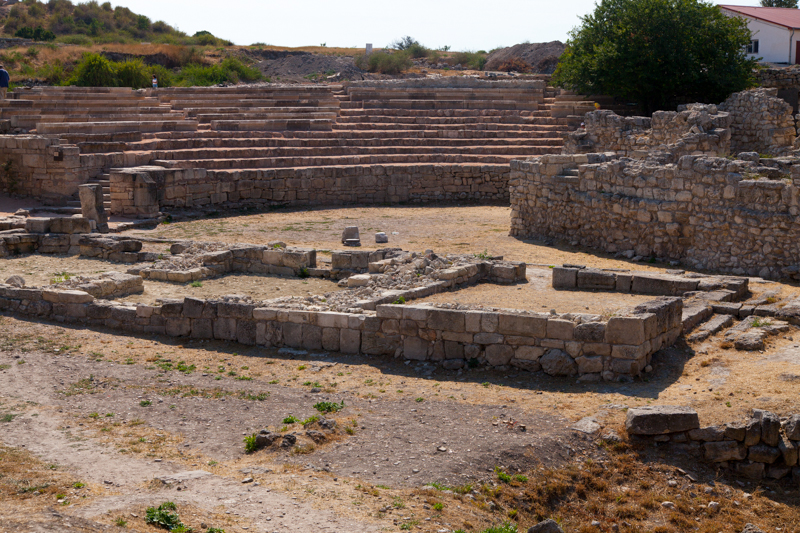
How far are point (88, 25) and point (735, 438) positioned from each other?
51.4m

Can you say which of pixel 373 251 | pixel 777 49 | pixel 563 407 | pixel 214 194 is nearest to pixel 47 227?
pixel 214 194

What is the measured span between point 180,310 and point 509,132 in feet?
57.3

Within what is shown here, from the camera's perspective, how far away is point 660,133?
889 inches

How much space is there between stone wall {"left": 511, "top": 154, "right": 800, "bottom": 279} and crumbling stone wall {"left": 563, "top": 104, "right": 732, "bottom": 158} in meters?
Answer: 2.93

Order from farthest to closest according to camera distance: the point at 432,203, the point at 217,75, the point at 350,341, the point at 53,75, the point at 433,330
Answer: the point at 217,75
the point at 53,75
the point at 432,203
the point at 350,341
the point at 433,330

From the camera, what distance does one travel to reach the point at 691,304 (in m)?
11.8

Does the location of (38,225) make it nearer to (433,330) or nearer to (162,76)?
(433,330)

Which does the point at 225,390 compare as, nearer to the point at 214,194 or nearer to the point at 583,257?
the point at 583,257

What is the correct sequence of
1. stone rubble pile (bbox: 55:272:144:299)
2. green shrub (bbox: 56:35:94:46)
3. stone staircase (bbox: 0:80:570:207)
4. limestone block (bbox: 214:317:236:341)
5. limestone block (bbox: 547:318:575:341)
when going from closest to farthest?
limestone block (bbox: 547:318:575:341) → limestone block (bbox: 214:317:236:341) → stone rubble pile (bbox: 55:272:144:299) → stone staircase (bbox: 0:80:570:207) → green shrub (bbox: 56:35:94:46)

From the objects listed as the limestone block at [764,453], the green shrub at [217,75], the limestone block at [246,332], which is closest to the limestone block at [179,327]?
the limestone block at [246,332]

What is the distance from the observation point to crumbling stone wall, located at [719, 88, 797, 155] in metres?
22.8

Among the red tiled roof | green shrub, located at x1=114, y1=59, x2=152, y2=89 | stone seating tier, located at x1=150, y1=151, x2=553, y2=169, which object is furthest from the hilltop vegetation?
the red tiled roof

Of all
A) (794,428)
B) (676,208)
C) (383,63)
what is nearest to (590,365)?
(794,428)

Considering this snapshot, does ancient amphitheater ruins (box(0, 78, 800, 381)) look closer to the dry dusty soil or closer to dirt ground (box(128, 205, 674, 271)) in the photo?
the dry dusty soil
